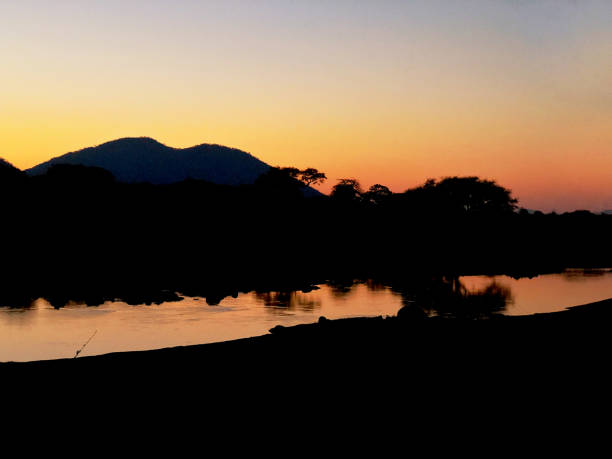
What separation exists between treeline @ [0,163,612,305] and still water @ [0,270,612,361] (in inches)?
153

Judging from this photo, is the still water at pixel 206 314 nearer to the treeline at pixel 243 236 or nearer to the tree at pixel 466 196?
the treeline at pixel 243 236

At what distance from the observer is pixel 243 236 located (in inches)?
3346

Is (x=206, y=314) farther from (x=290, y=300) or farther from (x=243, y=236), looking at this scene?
(x=243, y=236)

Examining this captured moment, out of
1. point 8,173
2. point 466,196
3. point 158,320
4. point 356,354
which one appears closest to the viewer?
point 356,354

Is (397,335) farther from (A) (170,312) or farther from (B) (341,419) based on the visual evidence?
(A) (170,312)

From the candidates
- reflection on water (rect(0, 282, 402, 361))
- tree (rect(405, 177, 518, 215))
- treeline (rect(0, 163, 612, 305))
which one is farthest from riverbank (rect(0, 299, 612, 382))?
tree (rect(405, 177, 518, 215))

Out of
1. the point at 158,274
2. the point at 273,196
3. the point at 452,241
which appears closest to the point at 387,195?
the point at 452,241

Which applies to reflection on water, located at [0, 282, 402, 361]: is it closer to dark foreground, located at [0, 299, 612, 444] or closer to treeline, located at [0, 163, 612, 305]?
treeline, located at [0, 163, 612, 305]

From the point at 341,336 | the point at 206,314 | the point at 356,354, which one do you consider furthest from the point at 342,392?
the point at 206,314

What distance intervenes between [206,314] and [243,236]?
51.4m

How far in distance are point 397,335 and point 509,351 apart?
309cm

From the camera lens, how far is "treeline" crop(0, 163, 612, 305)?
53.9 meters

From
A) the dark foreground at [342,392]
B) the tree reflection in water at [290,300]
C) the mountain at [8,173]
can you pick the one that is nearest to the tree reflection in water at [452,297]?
the tree reflection in water at [290,300]

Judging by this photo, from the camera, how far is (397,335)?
16.0 meters
